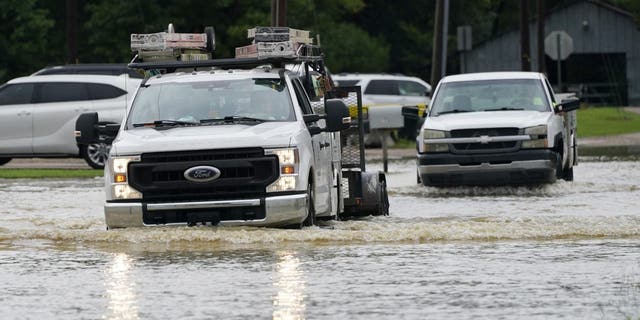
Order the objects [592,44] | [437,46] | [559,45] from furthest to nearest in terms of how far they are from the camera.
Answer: [592,44], [559,45], [437,46]

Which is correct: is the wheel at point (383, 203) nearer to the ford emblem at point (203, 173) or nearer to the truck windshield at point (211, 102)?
the truck windshield at point (211, 102)

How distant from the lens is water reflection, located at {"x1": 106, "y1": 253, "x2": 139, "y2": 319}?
10852mm

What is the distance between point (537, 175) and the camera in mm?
23531

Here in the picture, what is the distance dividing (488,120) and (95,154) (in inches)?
434

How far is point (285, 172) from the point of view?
52.1ft

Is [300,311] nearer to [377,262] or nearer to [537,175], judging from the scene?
[377,262]

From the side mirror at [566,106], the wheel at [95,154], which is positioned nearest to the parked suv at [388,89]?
the wheel at [95,154]

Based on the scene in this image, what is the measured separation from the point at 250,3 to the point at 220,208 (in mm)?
40081

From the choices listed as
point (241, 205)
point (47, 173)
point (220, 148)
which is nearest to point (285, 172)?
point (241, 205)

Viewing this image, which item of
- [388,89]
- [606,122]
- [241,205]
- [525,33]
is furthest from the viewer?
[525,33]

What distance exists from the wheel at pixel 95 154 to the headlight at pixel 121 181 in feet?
54.5

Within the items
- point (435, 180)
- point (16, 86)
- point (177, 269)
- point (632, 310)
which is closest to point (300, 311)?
point (632, 310)

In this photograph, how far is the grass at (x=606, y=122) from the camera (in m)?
Answer: 48.2

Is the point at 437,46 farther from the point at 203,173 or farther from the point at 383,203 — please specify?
the point at 203,173
